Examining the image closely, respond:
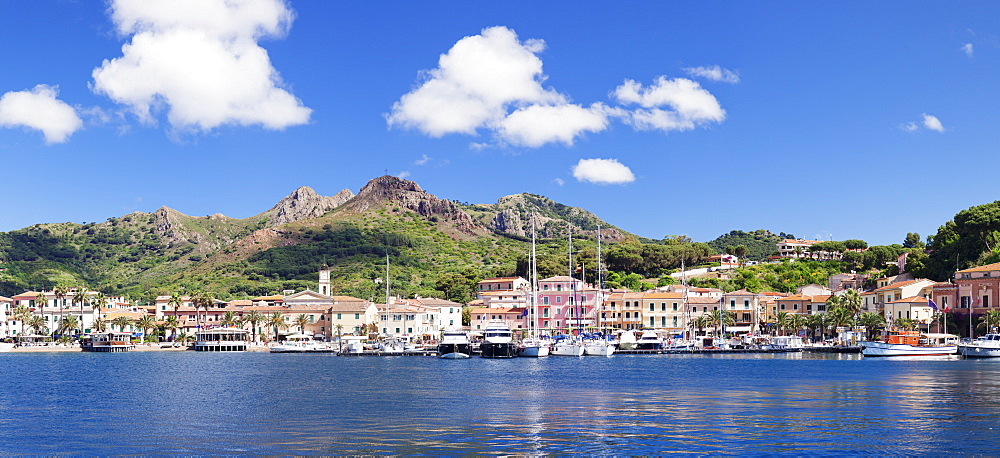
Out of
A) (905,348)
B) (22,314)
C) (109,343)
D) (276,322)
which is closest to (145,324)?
(109,343)

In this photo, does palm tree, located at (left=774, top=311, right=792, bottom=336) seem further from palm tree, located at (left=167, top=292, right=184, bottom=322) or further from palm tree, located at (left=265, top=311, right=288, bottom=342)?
palm tree, located at (left=167, top=292, right=184, bottom=322)

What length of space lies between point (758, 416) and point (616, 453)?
13.0 m

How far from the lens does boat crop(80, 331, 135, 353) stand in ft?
432

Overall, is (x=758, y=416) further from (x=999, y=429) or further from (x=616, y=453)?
(x=616, y=453)

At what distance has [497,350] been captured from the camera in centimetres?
10194

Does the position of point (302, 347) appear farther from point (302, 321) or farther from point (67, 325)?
point (67, 325)

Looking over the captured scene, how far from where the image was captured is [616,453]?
3086 cm

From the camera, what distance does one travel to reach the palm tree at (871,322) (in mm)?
115375

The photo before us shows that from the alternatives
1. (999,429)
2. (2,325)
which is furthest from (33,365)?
(999,429)

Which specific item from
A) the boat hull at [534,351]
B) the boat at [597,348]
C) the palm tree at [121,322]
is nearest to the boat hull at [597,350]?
the boat at [597,348]

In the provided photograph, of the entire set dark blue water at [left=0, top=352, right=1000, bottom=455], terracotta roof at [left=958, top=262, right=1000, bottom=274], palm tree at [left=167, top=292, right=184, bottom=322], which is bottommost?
dark blue water at [left=0, top=352, right=1000, bottom=455]

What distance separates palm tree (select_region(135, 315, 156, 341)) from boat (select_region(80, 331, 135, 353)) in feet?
6.94

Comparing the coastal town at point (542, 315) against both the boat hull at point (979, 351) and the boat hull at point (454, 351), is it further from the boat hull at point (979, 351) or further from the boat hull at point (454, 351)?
the boat hull at point (454, 351)

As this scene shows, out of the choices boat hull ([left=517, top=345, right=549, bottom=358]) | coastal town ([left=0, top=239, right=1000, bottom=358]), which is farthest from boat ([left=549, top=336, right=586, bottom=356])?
coastal town ([left=0, top=239, right=1000, bottom=358])
